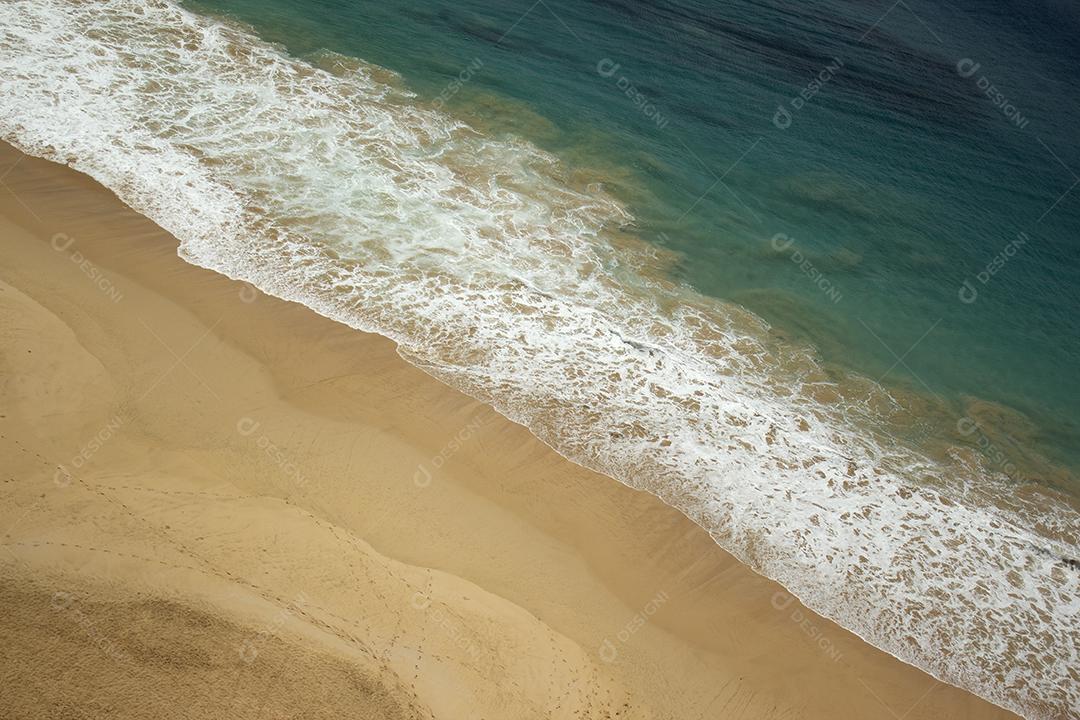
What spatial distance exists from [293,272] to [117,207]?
11.3ft

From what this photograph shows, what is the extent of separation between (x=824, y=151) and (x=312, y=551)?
16.9 m

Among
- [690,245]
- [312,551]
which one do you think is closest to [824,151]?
[690,245]

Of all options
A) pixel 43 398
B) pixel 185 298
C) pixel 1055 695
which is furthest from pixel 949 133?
pixel 43 398

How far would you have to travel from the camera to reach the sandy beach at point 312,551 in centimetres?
710

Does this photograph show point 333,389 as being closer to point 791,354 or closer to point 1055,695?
point 791,354

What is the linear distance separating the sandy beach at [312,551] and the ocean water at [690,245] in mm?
731

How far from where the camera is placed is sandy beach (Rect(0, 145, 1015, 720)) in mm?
7098

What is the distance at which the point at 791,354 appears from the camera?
13.4 m

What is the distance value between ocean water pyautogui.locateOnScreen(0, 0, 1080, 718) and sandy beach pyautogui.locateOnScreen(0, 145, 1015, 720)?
73 cm

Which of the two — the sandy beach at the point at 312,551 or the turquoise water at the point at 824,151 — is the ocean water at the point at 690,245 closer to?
the turquoise water at the point at 824,151

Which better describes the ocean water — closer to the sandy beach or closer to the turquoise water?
the turquoise water

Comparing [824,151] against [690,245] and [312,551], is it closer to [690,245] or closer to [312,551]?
[690,245]

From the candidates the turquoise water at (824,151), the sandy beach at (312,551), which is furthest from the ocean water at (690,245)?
the sandy beach at (312,551)

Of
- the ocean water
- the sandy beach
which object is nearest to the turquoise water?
the ocean water
